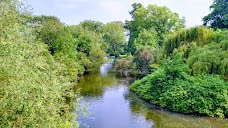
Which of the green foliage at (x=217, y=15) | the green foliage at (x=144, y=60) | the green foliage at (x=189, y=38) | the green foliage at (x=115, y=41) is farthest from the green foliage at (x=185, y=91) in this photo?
the green foliage at (x=115, y=41)

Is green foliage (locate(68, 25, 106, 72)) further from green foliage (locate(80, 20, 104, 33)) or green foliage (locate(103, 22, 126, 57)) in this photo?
green foliage (locate(103, 22, 126, 57))

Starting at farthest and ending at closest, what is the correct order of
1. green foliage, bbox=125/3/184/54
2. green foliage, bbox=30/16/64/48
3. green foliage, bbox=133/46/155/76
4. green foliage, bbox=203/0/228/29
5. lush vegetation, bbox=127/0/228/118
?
1. green foliage, bbox=125/3/184/54
2. green foliage, bbox=133/46/155/76
3. green foliage, bbox=203/0/228/29
4. green foliage, bbox=30/16/64/48
5. lush vegetation, bbox=127/0/228/118

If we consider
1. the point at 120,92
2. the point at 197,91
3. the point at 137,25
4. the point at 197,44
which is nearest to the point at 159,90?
the point at 197,91

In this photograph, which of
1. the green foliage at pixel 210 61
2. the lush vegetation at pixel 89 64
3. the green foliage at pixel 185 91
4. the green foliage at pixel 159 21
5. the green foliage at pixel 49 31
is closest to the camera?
the lush vegetation at pixel 89 64

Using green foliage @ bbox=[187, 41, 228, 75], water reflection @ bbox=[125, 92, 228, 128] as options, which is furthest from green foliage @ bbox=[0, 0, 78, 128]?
green foliage @ bbox=[187, 41, 228, 75]

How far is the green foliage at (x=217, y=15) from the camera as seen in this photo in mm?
28683

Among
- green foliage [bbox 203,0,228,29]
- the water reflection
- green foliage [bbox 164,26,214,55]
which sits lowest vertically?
the water reflection

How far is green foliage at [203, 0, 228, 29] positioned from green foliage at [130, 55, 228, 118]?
36.4 feet

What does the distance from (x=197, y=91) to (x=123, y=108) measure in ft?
16.8

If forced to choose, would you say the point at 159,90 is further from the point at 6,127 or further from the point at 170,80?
the point at 6,127

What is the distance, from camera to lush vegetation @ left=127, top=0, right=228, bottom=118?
55.4 ft

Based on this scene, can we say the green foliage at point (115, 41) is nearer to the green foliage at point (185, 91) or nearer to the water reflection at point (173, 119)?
the green foliage at point (185, 91)

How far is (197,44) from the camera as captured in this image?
877 inches

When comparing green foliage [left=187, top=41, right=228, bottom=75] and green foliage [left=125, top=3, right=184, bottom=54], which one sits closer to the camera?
green foliage [left=187, top=41, right=228, bottom=75]
